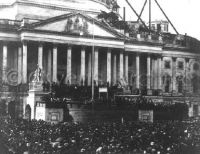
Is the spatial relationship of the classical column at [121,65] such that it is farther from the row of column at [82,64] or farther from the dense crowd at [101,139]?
the dense crowd at [101,139]

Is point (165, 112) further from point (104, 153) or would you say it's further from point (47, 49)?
point (104, 153)

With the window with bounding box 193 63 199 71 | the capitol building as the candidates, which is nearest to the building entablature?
the capitol building

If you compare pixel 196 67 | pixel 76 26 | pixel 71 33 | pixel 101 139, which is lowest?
pixel 101 139

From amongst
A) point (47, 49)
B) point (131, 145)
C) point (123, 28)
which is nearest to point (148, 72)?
point (123, 28)

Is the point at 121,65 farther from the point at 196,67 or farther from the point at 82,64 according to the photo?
the point at 196,67

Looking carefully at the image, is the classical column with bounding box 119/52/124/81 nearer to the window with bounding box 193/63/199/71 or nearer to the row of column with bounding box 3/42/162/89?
the row of column with bounding box 3/42/162/89

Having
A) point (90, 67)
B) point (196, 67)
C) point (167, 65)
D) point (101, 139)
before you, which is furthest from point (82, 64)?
point (101, 139)
